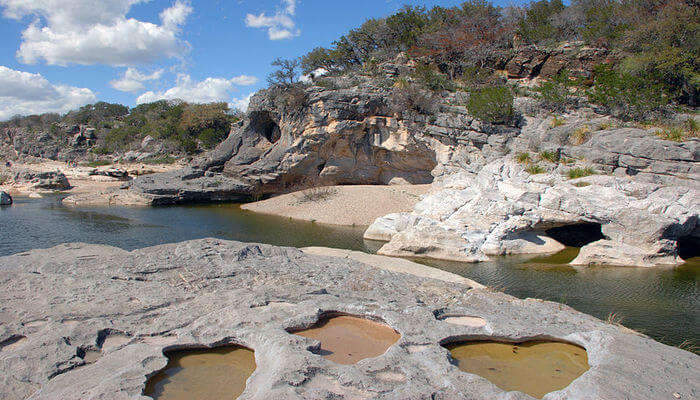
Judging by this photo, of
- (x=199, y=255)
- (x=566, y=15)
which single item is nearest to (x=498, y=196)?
(x=199, y=255)

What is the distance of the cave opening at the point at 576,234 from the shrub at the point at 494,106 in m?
6.62

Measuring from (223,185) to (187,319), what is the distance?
74.2 feet

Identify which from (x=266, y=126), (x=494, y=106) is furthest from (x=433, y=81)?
(x=266, y=126)

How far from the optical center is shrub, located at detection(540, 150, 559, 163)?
16.2 meters

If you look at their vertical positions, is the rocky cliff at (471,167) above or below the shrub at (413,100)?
below

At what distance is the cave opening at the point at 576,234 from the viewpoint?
1482 cm

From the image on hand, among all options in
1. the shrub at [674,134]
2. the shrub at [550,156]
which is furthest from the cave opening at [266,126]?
the shrub at [674,134]

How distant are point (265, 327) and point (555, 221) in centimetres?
1161

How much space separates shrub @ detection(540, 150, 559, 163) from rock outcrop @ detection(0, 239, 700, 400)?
10825 mm

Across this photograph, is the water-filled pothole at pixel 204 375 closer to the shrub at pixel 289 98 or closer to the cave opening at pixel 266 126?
the shrub at pixel 289 98

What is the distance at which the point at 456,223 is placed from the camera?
48.3 feet

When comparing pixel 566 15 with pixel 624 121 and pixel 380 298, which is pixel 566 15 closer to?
pixel 624 121

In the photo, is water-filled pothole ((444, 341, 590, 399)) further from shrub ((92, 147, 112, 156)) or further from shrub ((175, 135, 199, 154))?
shrub ((92, 147, 112, 156))

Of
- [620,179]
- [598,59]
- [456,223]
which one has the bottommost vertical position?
[456,223]
